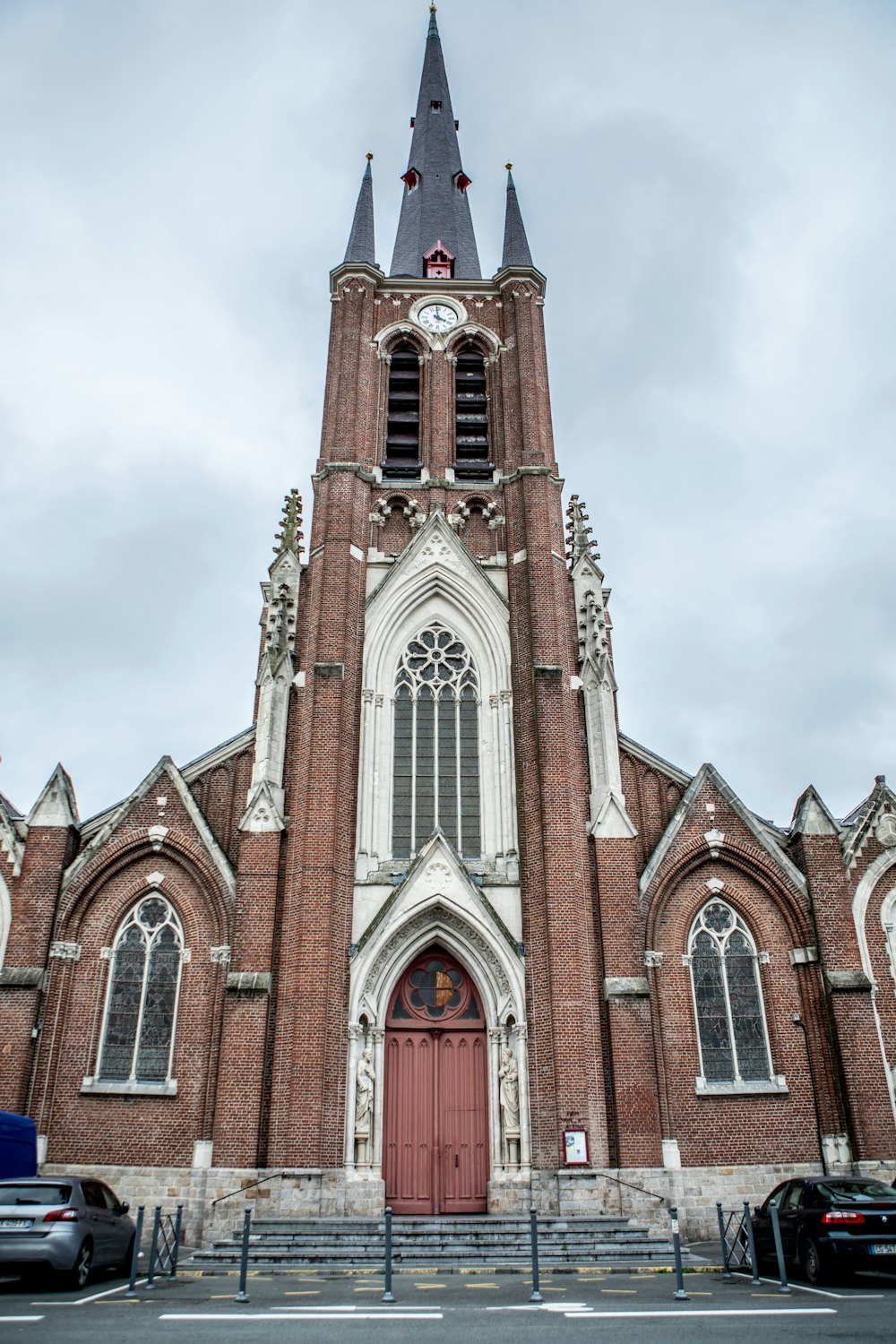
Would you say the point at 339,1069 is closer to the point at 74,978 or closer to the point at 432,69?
the point at 74,978

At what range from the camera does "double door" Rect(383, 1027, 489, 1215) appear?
17797 millimetres

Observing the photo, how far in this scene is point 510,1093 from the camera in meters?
18.0

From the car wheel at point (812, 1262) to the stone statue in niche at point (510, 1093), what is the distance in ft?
20.6

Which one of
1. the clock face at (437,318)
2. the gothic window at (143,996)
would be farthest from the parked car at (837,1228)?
the clock face at (437,318)

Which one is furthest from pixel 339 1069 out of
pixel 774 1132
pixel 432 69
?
pixel 432 69

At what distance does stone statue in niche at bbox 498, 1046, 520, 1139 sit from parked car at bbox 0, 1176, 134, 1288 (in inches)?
302

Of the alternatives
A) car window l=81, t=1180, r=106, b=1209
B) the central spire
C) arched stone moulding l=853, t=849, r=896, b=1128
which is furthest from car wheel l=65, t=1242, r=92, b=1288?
the central spire

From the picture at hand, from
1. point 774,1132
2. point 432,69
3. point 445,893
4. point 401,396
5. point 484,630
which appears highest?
point 432,69

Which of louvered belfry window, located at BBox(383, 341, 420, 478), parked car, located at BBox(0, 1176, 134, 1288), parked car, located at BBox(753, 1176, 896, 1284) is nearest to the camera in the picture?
parked car, located at BBox(0, 1176, 134, 1288)

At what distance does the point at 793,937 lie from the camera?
19.9 m

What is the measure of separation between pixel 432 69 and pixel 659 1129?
3818 centimetres

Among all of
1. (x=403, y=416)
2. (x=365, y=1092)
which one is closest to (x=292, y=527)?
(x=403, y=416)

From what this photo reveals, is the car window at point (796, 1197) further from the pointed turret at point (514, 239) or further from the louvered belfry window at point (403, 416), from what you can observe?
the pointed turret at point (514, 239)

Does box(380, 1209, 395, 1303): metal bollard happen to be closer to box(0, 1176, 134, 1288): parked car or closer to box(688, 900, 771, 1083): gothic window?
box(0, 1176, 134, 1288): parked car
